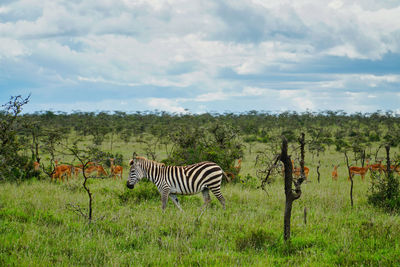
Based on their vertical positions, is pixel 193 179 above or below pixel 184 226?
above

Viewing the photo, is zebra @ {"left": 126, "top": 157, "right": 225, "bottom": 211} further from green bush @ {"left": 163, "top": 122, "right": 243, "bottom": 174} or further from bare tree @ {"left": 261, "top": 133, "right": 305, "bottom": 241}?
green bush @ {"left": 163, "top": 122, "right": 243, "bottom": 174}

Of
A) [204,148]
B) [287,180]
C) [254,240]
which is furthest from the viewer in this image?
[204,148]

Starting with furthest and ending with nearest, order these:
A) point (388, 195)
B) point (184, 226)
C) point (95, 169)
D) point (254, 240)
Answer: point (95, 169)
point (388, 195)
point (184, 226)
point (254, 240)

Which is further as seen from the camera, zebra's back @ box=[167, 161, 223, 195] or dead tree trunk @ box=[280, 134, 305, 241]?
zebra's back @ box=[167, 161, 223, 195]

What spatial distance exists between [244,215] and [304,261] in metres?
3.21

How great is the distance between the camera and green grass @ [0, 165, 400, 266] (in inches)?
243

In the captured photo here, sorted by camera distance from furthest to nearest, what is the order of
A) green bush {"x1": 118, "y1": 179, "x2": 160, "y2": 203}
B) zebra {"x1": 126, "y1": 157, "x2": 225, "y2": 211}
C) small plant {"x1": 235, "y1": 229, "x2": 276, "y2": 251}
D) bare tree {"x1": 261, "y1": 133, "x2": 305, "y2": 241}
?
1. green bush {"x1": 118, "y1": 179, "x2": 160, "y2": 203}
2. zebra {"x1": 126, "y1": 157, "x2": 225, "y2": 211}
3. small plant {"x1": 235, "y1": 229, "x2": 276, "y2": 251}
4. bare tree {"x1": 261, "y1": 133, "x2": 305, "y2": 241}

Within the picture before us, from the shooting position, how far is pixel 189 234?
25.3 feet

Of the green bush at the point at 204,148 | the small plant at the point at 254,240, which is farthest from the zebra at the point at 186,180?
the green bush at the point at 204,148

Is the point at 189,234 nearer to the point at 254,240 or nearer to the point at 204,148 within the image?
the point at 254,240

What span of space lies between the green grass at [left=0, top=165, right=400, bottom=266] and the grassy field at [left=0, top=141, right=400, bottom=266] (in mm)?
20

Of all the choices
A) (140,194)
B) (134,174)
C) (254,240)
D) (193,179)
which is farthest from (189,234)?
(140,194)

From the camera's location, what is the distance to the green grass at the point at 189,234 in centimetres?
616

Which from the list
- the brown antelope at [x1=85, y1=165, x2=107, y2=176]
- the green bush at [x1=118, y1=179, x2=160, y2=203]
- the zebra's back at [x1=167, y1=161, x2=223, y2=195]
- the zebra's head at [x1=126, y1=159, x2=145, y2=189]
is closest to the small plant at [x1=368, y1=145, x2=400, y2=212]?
the zebra's back at [x1=167, y1=161, x2=223, y2=195]
